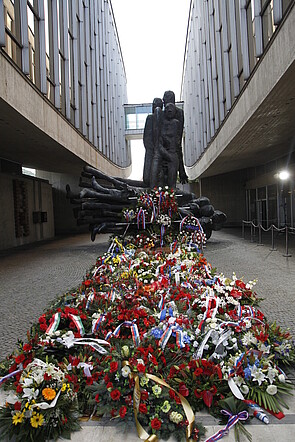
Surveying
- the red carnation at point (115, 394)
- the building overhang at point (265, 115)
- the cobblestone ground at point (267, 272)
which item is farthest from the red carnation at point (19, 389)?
the building overhang at point (265, 115)

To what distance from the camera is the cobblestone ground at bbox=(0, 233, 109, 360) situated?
4.43 meters

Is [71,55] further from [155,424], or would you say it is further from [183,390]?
[155,424]

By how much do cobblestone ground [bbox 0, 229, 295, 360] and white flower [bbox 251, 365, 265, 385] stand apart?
1.44 m

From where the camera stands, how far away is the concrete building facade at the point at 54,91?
31.0 ft

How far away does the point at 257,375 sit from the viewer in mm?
2482

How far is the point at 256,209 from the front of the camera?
23344mm

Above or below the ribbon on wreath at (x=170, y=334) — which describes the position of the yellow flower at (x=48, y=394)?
below

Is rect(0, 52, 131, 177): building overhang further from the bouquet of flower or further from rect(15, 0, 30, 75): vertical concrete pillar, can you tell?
the bouquet of flower

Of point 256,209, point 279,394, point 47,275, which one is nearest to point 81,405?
point 279,394

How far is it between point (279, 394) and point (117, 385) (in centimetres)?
114

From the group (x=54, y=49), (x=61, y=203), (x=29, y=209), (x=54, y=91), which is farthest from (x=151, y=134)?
(x=61, y=203)

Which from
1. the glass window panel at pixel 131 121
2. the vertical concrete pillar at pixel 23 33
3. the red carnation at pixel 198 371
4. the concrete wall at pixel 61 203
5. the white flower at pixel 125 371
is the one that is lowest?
the red carnation at pixel 198 371

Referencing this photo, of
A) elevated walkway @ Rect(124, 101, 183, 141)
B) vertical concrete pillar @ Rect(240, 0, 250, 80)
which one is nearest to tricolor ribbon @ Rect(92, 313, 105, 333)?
vertical concrete pillar @ Rect(240, 0, 250, 80)

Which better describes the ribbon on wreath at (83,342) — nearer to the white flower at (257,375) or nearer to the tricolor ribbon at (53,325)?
the tricolor ribbon at (53,325)
